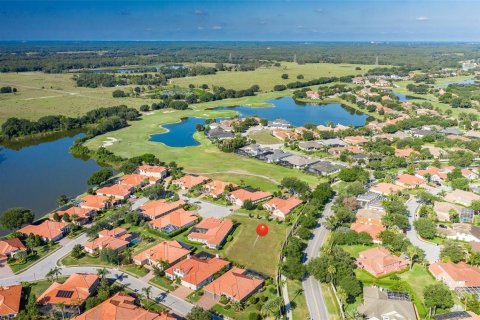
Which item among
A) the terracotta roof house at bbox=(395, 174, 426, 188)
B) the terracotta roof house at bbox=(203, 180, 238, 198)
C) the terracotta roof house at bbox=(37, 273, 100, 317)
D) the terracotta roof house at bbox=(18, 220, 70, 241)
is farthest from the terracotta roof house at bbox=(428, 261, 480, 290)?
the terracotta roof house at bbox=(18, 220, 70, 241)

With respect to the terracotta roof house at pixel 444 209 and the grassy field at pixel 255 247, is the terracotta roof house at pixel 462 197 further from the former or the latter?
the grassy field at pixel 255 247

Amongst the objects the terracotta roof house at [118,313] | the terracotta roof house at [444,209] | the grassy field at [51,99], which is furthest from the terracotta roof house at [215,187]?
the grassy field at [51,99]

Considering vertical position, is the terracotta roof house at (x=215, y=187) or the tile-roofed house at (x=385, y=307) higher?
the terracotta roof house at (x=215, y=187)

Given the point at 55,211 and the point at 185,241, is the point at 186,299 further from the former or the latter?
the point at 55,211

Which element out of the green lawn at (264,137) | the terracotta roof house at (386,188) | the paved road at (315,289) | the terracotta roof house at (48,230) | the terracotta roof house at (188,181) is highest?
the green lawn at (264,137)

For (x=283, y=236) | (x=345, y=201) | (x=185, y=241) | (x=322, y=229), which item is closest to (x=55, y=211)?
(x=185, y=241)
